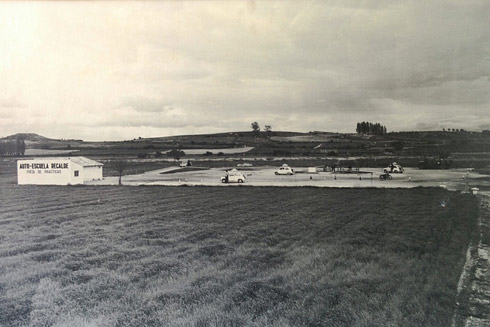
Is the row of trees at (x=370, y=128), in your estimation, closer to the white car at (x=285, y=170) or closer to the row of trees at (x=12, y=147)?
the row of trees at (x=12, y=147)

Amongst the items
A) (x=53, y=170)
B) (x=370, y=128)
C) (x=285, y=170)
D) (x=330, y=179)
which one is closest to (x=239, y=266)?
(x=370, y=128)

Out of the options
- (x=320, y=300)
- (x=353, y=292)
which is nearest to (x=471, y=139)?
(x=353, y=292)

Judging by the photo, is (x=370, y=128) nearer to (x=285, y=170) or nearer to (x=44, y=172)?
(x=285, y=170)

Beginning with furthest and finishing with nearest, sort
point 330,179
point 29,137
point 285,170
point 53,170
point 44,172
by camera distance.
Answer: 1. point 285,170
2. point 330,179
3. point 53,170
4. point 44,172
5. point 29,137

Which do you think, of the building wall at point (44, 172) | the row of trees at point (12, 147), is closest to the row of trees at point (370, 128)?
the row of trees at point (12, 147)

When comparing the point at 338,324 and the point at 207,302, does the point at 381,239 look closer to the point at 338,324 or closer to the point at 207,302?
the point at 338,324
